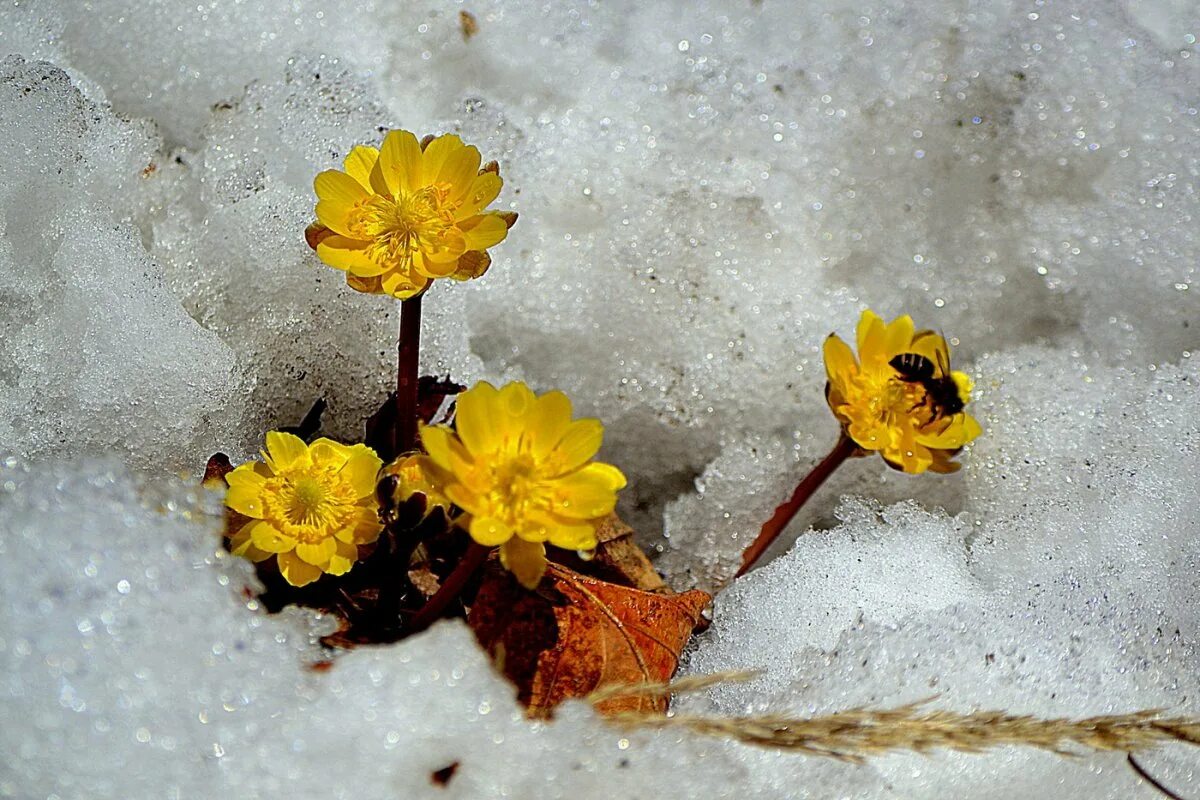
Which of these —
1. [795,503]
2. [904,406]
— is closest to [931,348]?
[904,406]

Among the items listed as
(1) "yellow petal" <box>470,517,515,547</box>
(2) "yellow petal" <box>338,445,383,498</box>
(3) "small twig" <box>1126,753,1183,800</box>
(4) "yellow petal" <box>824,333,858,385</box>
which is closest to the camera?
(1) "yellow petal" <box>470,517,515,547</box>

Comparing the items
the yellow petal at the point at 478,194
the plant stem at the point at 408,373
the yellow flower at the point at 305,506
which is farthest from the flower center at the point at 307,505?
the yellow petal at the point at 478,194

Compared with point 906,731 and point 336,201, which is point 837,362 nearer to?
point 906,731

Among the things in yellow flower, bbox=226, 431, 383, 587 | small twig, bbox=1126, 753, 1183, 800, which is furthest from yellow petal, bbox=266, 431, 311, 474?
small twig, bbox=1126, 753, 1183, 800

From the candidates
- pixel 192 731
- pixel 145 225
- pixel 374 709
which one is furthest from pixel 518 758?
pixel 145 225

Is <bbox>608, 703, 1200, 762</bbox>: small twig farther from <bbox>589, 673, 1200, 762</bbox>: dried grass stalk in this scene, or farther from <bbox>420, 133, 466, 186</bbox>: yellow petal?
<bbox>420, 133, 466, 186</bbox>: yellow petal

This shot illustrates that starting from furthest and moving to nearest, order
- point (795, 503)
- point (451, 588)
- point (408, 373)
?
point (795, 503)
point (408, 373)
point (451, 588)

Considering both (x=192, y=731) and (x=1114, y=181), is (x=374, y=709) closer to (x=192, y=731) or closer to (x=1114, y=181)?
(x=192, y=731)
